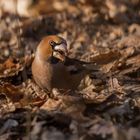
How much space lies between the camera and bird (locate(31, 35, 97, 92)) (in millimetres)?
6133

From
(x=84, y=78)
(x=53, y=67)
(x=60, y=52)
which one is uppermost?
(x=60, y=52)

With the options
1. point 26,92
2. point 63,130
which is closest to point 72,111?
point 63,130

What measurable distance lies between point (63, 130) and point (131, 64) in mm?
2034

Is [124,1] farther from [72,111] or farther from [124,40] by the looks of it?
[72,111]

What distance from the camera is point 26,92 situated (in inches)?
245

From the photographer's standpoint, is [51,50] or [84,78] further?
[84,78]

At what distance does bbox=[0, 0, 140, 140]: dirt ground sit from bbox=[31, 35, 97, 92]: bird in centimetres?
11

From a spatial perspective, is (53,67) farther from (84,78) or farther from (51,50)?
(84,78)

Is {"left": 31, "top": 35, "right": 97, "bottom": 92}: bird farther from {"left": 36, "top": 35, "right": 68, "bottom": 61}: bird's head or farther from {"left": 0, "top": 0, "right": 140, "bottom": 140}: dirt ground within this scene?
{"left": 0, "top": 0, "right": 140, "bottom": 140}: dirt ground

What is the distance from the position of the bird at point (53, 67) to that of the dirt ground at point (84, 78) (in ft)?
0.35

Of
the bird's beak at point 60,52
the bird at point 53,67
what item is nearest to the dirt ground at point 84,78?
the bird at point 53,67

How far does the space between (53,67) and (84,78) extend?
1.08 feet

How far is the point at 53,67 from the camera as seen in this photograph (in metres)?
6.18

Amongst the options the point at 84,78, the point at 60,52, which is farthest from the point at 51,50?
the point at 84,78
